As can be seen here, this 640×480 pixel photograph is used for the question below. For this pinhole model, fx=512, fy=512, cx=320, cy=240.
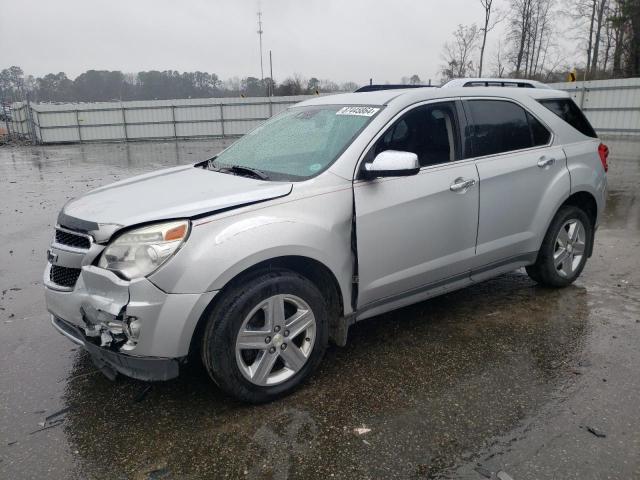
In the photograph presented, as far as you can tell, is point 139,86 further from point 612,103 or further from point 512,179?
point 512,179

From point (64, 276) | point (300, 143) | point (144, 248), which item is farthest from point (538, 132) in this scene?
point (64, 276)

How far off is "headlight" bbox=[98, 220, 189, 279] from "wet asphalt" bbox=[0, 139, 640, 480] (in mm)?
908

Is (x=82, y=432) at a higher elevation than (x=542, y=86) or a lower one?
lower

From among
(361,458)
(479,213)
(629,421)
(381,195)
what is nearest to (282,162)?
(381,195)

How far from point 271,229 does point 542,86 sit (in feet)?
11.0

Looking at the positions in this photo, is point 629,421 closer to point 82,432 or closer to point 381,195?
point 381,195

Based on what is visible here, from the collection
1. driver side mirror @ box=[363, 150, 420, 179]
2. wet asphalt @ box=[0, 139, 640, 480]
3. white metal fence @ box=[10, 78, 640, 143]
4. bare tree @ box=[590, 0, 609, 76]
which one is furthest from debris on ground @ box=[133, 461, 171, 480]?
bare tree @ box=[590, 0, 609, 76]

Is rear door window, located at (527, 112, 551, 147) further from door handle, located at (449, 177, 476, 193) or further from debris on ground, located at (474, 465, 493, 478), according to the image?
debris on ground, located at (474, 465, 493, 478)

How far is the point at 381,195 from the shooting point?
10.8 feet

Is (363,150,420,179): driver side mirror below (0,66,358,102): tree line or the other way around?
below

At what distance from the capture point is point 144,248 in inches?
105

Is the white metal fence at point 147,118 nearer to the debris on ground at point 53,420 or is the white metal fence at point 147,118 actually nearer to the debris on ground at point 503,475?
the debris on ground at point 53,420

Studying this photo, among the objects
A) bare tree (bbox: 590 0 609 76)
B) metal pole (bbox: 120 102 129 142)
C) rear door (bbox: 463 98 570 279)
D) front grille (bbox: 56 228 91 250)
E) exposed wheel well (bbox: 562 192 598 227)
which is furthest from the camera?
bare tree (bbox: 590 0 609 76)

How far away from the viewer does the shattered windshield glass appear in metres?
3.36
